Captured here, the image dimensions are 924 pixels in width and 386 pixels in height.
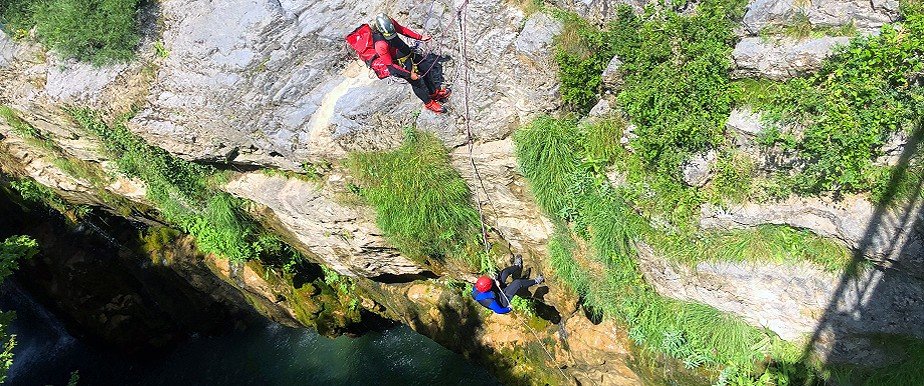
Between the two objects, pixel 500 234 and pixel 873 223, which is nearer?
pixel 873 223

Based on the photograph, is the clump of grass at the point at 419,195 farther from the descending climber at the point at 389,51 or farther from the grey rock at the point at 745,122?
the grey rock at the point at 745,122

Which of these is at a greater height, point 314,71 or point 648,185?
point 314,71

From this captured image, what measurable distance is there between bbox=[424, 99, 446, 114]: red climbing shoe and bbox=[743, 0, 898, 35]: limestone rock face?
14.5 feet

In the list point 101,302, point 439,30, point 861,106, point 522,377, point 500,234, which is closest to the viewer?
point 861,106

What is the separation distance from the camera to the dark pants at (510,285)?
32.3 ft

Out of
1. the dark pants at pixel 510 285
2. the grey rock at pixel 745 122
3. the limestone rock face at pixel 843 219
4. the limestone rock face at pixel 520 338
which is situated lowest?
the limestone rock face at pixel 520 338

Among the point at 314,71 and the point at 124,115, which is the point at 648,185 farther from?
the point at 124,115

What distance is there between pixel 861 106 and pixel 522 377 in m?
7.55

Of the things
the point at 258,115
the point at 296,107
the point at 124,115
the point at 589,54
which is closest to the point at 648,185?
the point at 589,54

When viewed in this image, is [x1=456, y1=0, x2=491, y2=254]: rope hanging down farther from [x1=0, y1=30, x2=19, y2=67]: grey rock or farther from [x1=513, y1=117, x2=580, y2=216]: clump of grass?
[x1=0, y1=30, x2=19, y2=67]: grey rock

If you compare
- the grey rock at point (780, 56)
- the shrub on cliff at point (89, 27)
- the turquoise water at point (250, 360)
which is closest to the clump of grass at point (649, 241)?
the grey rock at point (780, 56)

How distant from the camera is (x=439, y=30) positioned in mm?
8945

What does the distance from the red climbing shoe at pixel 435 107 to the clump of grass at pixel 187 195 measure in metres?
5.30

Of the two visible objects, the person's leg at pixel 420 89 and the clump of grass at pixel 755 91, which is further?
the person's leg at pixel 420 89
